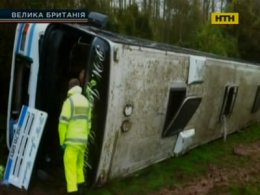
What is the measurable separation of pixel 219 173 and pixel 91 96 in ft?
10.5

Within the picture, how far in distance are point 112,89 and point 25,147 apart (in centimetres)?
135

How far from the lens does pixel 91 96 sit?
274 inches

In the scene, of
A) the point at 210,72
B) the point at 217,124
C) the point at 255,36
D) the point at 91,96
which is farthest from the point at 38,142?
the point at 255,36

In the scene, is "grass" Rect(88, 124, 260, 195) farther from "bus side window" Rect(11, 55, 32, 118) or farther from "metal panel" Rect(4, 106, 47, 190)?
"bus side window" Rect(11, 55, 32, 118)

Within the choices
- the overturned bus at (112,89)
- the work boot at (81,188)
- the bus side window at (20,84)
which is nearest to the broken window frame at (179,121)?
the overturned bus at (112,89)

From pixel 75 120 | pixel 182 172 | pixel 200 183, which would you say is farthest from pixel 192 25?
pixel 75 120

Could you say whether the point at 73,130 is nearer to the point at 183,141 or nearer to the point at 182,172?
the point at 182,172

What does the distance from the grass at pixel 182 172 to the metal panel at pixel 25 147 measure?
0.83m

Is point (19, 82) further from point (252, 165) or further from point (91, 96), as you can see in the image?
point (252, 165)

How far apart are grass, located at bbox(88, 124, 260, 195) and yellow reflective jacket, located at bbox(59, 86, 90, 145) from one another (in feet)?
2.74

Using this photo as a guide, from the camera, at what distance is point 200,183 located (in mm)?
8398

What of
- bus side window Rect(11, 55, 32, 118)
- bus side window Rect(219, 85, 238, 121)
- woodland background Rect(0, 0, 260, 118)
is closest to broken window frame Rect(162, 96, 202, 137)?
bus side window Rect(11, 55, 32, 118)

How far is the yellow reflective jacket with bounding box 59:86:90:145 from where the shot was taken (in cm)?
678

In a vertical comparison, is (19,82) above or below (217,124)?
above
